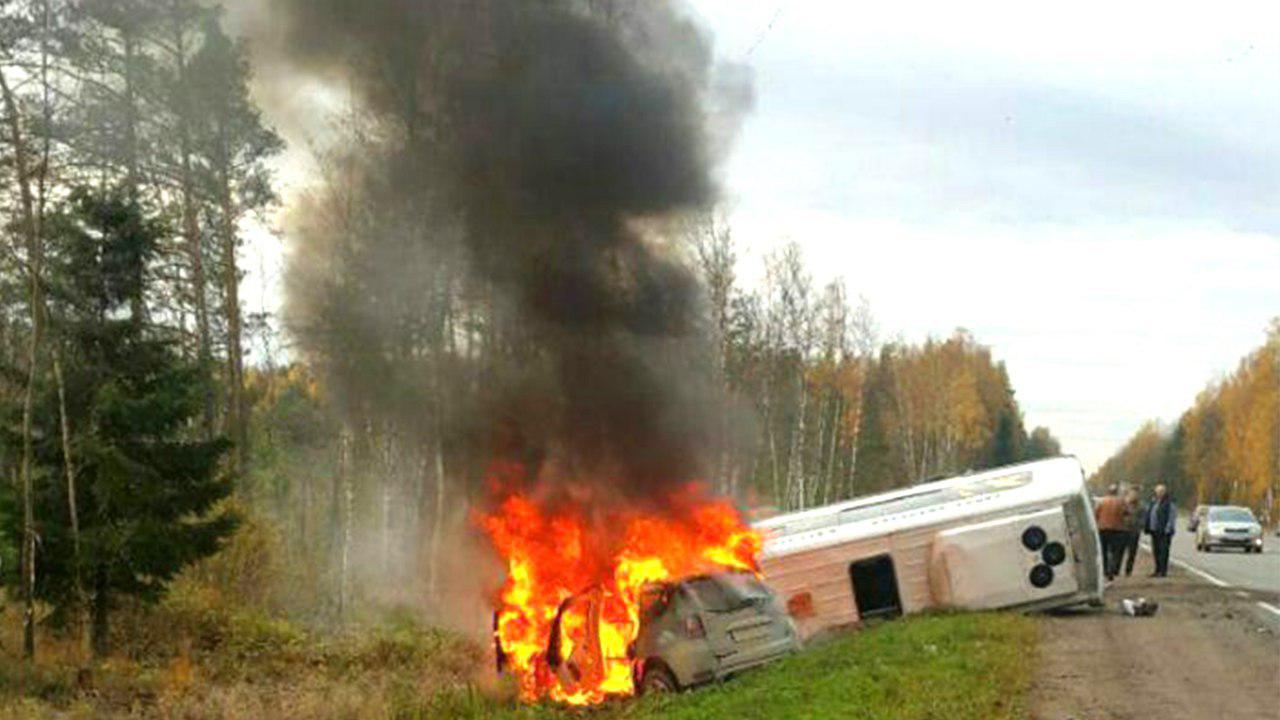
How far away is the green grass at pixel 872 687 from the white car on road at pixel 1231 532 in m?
29.0

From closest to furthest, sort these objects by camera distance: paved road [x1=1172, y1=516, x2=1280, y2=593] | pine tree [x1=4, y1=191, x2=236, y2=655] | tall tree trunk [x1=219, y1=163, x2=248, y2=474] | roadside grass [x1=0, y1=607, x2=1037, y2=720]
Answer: roadside grass [x1=0, y1=607, x2=1037, y2=720]
pine tree [x1=4, y1=191, x2=236, y2=655]
paved road [x1=1172, y1=516, x2=1280, y2=593]
tall tree trunk [x1=219, y1=163, x2=248, y2=474]

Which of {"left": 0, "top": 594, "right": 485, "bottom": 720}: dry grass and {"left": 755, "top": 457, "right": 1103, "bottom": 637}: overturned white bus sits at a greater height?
{"left": 755, "top": 457, "right": 1103, "bottom": 637}: overturned white bus

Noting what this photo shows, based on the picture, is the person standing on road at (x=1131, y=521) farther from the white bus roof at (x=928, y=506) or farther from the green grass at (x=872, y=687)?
the green grass at (x=872, y=687)

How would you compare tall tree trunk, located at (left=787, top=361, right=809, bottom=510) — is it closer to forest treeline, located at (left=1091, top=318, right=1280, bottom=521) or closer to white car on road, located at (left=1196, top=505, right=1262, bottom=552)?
white car on road, located at (left=1196, top=505, right=1262, bottom=552)

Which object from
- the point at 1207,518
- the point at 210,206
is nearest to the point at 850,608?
the point at 210,206

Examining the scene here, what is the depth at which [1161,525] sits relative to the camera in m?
27.3

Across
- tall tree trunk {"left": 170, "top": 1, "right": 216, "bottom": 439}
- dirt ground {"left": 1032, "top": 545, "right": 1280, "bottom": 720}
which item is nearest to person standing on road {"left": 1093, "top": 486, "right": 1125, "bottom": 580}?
dirt ground {"left": 1032, "top": 545, "right": 1280, "bottom": 720}

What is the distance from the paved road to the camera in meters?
27.6

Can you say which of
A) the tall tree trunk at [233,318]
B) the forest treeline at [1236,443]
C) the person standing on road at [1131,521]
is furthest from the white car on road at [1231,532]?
the forest treeline at [1236,443]

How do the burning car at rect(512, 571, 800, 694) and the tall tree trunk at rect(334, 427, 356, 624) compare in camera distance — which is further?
the tall tree trunk at rect(334, 427, 356, 624)

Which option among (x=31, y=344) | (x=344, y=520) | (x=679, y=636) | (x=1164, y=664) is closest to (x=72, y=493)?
(x=31, y=344)

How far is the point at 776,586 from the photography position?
21.4 meters

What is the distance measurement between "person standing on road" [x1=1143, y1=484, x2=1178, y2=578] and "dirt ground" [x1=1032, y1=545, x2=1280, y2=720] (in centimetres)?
392

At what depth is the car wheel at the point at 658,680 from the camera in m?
15.5
